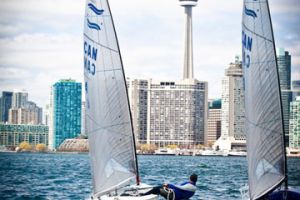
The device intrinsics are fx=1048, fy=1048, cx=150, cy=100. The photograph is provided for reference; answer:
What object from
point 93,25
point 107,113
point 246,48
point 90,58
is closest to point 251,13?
point 246,48

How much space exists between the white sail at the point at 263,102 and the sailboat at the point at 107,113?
14.4ft

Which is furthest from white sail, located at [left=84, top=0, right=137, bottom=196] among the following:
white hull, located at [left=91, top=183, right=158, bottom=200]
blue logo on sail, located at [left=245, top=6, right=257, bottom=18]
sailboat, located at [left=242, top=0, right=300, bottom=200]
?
blue logo on sail, located at [left=245, top=6, right=257, bottom=18]

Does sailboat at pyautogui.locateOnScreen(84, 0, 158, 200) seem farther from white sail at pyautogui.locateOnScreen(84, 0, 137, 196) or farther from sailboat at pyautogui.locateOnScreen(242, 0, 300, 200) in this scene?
sailboat at pyautogui.locateOnScreen(242, 0, 300, 200)

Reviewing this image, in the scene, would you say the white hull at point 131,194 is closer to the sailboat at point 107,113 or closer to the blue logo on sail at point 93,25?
the sailboat at point 107,113

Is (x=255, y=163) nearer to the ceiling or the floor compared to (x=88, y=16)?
nearer to the floor

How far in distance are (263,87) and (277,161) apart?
216 cm

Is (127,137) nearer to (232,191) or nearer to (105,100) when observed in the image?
(105,100)

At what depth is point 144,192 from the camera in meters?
33.6

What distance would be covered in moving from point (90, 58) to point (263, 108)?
6255 millimetres

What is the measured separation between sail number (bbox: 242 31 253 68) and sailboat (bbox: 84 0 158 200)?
13.9 feet

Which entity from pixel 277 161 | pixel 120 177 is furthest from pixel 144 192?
pixel 277 161

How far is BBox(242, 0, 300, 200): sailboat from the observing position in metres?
30.0

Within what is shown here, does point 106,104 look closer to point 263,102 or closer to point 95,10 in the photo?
point 95,10

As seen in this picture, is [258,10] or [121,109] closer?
[258,10]
